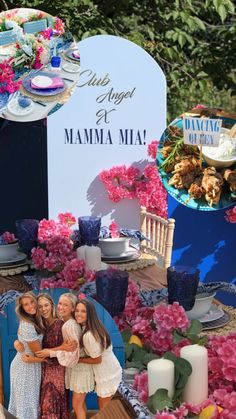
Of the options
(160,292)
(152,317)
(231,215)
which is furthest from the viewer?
(231,215)

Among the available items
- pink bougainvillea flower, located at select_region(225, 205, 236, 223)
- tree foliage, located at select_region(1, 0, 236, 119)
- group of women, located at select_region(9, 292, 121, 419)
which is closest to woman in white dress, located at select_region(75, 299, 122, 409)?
group of women, located at select_region(9, 292, 121, 419)

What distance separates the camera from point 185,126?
7.25ft

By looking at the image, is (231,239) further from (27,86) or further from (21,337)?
(21,337)

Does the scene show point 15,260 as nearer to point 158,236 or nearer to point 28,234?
point 28,234

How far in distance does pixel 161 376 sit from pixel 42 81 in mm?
1742

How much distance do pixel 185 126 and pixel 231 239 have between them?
613 mm

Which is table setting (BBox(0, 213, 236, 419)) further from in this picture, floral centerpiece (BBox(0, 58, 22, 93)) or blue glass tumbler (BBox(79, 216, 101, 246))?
floral centerpiece (BBox(0, 58, 22, 93))

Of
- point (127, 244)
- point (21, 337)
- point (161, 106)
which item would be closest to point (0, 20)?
point (161, 106)

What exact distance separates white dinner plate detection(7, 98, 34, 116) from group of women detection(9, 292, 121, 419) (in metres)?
1.71

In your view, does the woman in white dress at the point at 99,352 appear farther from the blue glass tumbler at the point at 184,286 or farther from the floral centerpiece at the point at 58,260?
the blue glass tumbler at the point at 184,286

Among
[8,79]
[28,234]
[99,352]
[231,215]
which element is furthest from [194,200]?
[99,352]

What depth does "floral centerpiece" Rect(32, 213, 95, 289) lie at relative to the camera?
67.1 inches

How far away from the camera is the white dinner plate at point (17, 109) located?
252 centimetres

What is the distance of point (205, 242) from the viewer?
2656mm
